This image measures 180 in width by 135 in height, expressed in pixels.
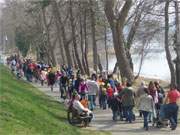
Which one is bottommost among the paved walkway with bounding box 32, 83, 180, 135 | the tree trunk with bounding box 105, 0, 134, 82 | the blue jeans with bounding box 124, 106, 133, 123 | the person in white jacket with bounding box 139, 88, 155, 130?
the paved walkway with bounding box 32, 83, 180, 135

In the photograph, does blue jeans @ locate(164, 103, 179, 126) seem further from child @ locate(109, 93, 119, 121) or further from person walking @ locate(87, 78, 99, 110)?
person walking @ locate(87, 78, 99, 110)

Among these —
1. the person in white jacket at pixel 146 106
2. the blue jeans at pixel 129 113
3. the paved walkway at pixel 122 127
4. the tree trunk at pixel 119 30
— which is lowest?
the paved walkway at pixel 122 127

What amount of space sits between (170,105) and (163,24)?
78.2 feet

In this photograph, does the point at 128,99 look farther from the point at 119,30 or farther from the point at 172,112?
the point at 119,30

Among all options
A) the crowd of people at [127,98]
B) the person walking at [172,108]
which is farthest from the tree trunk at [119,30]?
the person walking at [172,108]

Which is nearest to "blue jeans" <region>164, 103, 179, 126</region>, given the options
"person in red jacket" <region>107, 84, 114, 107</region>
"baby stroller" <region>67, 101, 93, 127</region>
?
"baby stroller" <region>67, 101, 93, 127</region>

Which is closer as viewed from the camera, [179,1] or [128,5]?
[128,5]

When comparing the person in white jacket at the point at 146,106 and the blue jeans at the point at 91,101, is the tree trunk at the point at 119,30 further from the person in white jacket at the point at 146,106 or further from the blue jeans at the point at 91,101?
the person in white jacket at the point at 146,106

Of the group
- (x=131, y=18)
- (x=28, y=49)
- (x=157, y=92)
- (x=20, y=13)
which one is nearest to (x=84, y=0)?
(x=131, y=18)

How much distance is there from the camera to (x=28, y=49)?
284 feet

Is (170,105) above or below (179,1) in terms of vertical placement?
below

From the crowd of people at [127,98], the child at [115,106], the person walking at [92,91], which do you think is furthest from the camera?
the person walking at [92,91]

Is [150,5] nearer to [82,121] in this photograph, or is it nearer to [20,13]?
[82,121]

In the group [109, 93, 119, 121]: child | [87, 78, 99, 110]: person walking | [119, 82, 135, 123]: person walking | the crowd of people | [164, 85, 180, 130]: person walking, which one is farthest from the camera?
[87, 78, 99, 110]: person walking
